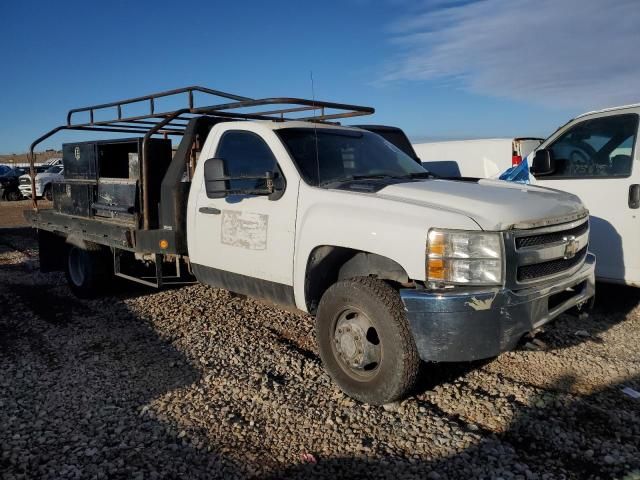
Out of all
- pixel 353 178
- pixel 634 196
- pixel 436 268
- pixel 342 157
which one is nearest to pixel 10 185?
pixel 342 157

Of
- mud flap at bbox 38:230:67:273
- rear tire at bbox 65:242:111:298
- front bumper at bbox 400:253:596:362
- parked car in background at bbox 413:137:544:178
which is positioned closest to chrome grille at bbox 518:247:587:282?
front bumper at bbox 400:253:596:362

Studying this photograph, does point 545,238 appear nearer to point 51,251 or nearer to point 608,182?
point 608,182

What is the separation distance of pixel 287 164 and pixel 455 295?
1.82m

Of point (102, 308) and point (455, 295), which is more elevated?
point (455, 295)

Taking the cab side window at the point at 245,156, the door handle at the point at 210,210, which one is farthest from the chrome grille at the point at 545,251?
the door handle at the point at 210,210

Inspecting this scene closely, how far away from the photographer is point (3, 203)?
26.3 meters

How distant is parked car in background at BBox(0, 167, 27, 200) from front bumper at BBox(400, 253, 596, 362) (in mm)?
29107

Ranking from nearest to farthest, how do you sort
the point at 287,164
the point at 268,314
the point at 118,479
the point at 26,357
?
the point at 118,479
the point at 287,164
the point at 26,357
the point at 268,314

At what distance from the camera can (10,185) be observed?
2744 centimetres

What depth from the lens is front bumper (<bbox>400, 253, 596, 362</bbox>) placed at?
127 inches

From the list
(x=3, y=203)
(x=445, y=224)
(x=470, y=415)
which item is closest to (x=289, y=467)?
(x=470, y=415)

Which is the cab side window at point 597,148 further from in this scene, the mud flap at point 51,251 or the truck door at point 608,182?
the mud flap at point 51,251

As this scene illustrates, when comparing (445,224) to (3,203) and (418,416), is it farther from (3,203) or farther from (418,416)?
(3,203)

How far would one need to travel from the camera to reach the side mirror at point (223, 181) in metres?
4.33
